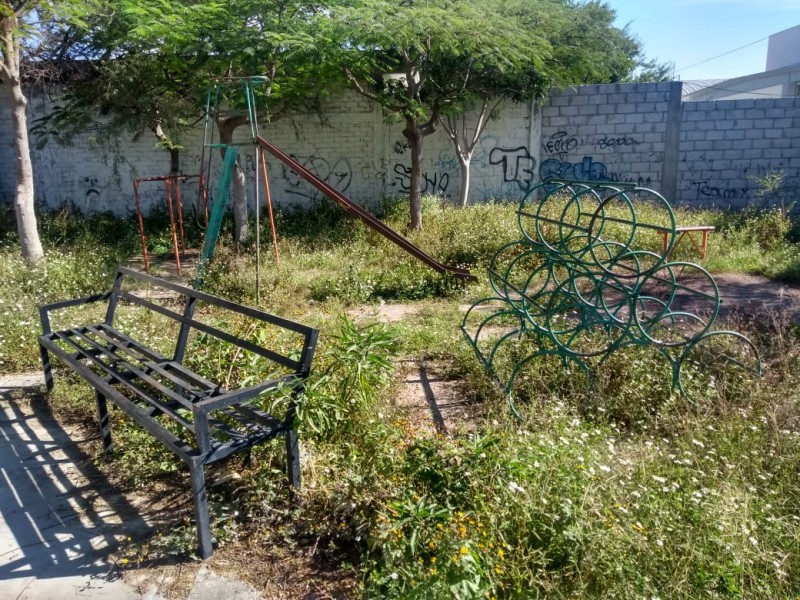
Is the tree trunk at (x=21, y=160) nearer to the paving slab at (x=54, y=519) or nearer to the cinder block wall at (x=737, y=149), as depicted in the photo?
the paving slab at (x=54, y=519)

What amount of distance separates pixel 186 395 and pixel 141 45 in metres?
6.75

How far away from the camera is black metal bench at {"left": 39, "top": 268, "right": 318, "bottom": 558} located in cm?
279

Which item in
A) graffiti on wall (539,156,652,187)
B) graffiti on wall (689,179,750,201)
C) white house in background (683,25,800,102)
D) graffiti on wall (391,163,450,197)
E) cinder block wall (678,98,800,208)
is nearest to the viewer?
cinder block wall (678,98,800,208)

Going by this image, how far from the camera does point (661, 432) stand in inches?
141

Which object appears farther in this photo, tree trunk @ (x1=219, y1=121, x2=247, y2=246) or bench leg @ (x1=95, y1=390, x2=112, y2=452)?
tree trunk @ (x1=219, y1=121, x2=247, y2=246)

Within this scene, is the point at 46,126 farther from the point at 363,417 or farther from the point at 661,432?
the point at 661,432

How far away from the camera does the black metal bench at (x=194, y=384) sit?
2.79 metres

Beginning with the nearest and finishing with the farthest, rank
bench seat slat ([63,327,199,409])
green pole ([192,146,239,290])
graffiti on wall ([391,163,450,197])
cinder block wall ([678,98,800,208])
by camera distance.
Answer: bench seat slat ([63,327,199,409])
green pole ([192,146,239,290])
cinder block wall ([678,98,800,208])
graffiti on wall ([391,163,450,197])

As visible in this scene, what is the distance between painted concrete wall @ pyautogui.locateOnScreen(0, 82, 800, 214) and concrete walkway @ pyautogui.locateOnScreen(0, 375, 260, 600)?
8518 mm

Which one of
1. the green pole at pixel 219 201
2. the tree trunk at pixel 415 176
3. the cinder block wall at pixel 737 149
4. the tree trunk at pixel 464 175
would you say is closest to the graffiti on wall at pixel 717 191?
the cinder block wall at pixel 737 149

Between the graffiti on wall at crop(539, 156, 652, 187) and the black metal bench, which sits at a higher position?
the graffiti on wall at crop(539, 156, 652, 187)

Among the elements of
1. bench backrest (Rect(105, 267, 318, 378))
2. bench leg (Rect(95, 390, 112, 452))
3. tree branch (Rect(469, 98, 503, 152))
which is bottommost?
bench leg (Rect(95, 390, 112, 452))

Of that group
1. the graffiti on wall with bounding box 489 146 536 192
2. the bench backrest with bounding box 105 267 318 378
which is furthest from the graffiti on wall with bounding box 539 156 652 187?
the bench backrest with bounding box 105 267 318 378

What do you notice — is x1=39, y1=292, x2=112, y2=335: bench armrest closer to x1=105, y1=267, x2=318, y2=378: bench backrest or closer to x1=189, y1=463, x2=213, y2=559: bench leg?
x1=105, y1=267, x2=318, y2=378: bench backrest
